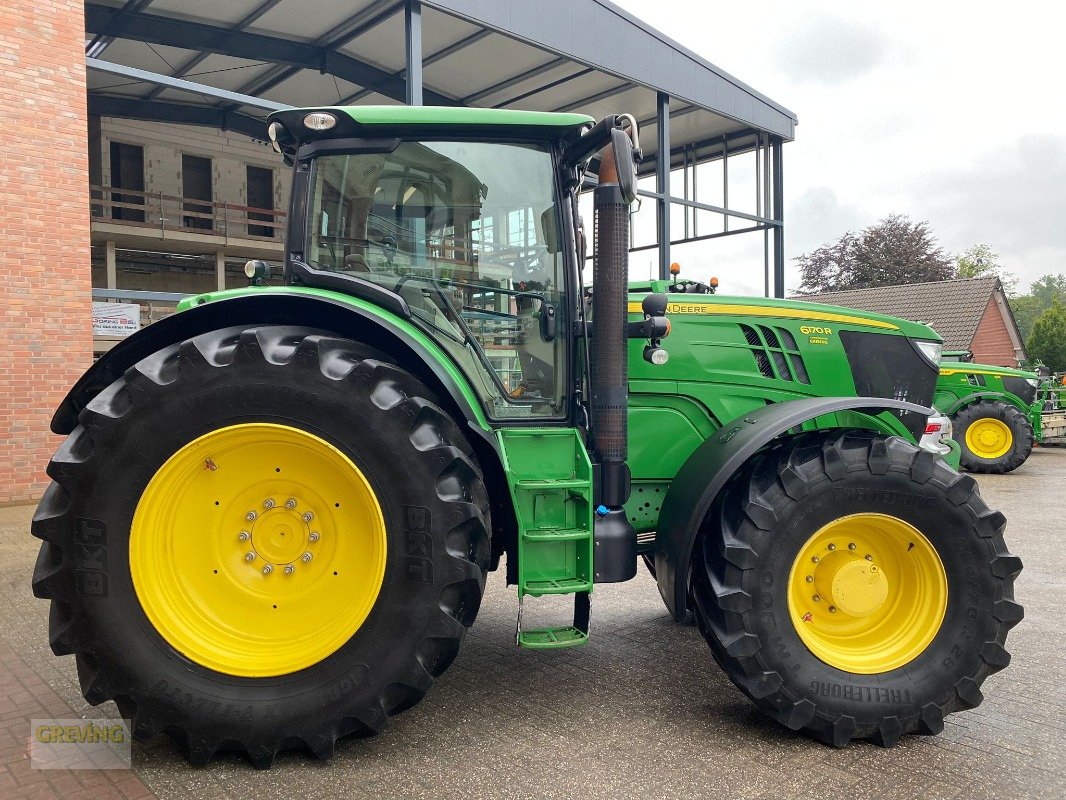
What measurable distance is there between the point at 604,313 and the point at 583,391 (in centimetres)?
36

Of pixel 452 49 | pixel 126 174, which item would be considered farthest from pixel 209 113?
pixel 452 49

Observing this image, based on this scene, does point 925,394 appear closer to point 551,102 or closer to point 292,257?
point 292,257

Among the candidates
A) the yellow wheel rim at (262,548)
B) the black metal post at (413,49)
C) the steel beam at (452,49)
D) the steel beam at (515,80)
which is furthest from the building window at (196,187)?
the yellow wheel rim at (262,548)

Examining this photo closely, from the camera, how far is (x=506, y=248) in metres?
3.27

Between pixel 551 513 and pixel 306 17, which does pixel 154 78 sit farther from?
pixel 551 513

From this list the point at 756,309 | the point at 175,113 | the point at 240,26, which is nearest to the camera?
the point at 756,309

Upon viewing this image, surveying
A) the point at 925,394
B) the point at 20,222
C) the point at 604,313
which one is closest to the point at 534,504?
the point at 604,313

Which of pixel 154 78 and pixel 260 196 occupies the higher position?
pixel 260 196

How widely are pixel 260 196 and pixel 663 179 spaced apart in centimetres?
1097

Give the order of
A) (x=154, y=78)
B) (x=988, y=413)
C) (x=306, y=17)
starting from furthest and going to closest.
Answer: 1. (x=988, y=413)
2. (x=306, y=17)
3. (x=154, y=78)

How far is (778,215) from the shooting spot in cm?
1781

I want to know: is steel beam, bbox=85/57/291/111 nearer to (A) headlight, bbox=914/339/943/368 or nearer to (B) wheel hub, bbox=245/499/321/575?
(B) wheel hub, bbox=245/499/321/575

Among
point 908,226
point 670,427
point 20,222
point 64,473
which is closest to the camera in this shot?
point 64,473

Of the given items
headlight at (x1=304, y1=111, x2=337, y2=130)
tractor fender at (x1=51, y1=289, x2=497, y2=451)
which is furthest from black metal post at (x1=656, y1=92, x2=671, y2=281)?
tractor fender at (x1=51, y1=289, x2=497, y2=451)
